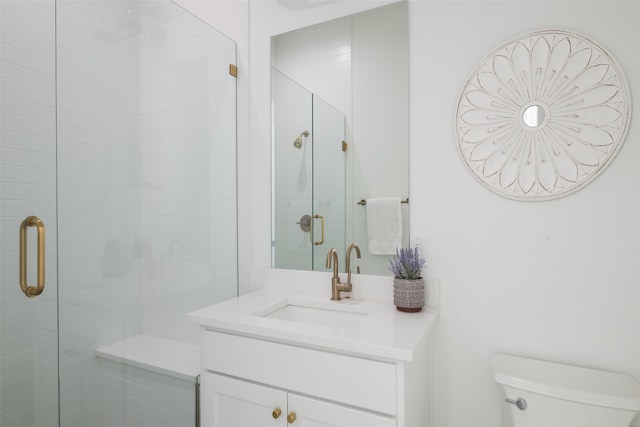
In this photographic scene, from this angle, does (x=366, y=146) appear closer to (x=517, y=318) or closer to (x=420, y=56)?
(x=420, y=56)

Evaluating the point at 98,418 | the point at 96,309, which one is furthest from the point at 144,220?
the point at 98,418

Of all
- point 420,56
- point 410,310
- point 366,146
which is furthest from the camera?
point 366,146

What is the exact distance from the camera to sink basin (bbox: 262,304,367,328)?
1437 millimetres

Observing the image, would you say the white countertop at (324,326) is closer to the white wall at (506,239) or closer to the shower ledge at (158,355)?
the white wall at (506,239)

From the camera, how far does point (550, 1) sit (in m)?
1.21

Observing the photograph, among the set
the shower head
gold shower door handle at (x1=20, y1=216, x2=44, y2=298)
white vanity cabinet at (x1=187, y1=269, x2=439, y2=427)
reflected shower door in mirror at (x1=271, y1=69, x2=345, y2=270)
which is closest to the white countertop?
white vanity cabinet at (x1=187, y1=269, x2=439, y2=427)

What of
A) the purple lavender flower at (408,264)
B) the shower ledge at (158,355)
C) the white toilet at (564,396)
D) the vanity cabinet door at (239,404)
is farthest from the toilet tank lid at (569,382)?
the shower ledge at (158,355)

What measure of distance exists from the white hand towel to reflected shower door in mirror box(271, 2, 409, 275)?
0.07 feet

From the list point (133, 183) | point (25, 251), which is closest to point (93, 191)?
point (133, 183)

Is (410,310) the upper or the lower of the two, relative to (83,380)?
upper

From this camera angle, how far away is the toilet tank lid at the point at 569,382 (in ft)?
3.19

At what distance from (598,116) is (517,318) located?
2.48ft

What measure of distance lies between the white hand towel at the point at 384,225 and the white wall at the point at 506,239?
78 mm

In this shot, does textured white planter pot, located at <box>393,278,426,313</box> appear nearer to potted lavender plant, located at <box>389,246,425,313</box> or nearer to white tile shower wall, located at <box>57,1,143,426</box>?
potted lavender plant, located at <box>389,246,425,313</box>
